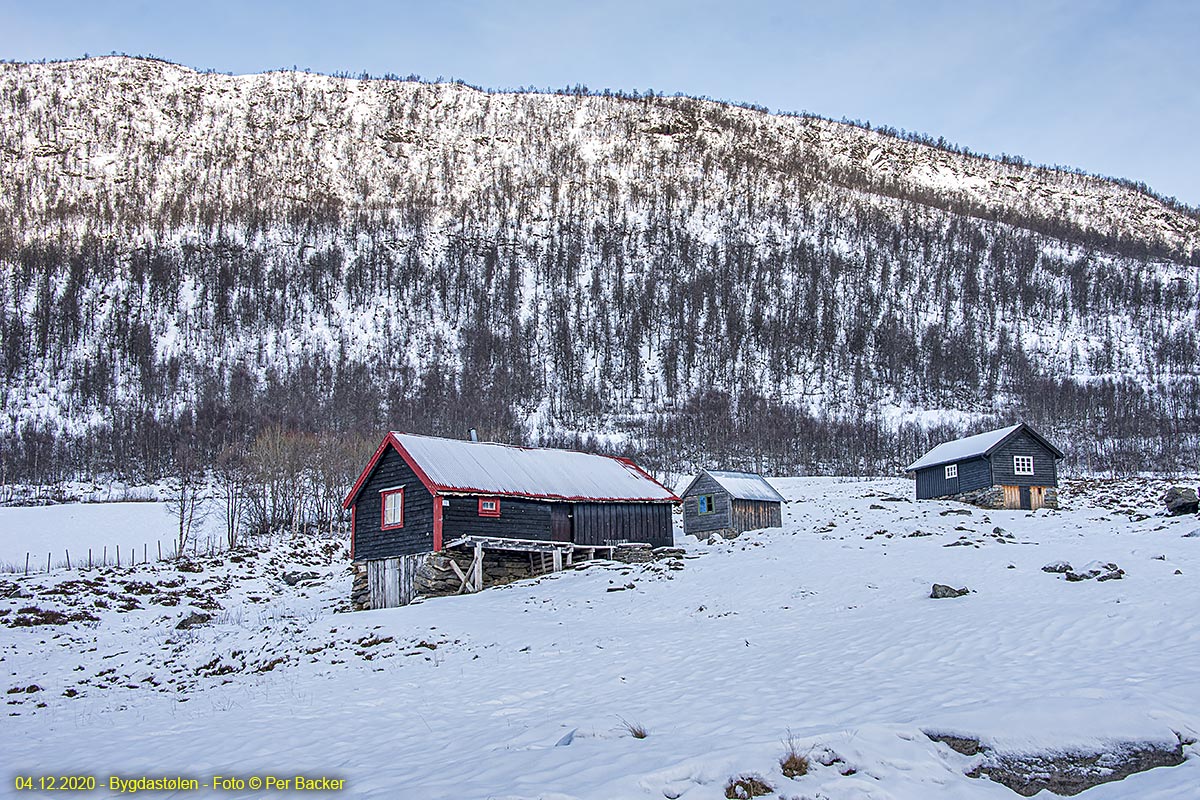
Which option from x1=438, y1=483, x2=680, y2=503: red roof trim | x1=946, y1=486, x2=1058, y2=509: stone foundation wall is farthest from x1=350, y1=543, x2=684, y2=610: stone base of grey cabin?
x1=946, y1=486, x2=1058, y2=509: stone foundation wall

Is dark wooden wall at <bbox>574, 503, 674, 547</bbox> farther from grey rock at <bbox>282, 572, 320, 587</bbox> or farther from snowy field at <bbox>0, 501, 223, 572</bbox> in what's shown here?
snowy field at <bbox>0, 501, 223, 572</bbox>

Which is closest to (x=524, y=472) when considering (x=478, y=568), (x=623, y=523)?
(x=623, y=523)

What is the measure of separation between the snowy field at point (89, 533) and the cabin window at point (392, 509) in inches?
961

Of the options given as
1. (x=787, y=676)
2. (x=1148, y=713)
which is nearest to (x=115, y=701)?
(x=787, y=676)

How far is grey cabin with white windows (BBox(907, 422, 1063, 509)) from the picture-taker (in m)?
51.5

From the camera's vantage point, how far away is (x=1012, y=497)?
5156 centimetres

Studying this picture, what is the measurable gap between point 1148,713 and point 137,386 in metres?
140

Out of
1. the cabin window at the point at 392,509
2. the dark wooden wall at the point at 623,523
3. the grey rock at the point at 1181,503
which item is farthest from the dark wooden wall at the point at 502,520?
the grey rock at the point at 1181,503

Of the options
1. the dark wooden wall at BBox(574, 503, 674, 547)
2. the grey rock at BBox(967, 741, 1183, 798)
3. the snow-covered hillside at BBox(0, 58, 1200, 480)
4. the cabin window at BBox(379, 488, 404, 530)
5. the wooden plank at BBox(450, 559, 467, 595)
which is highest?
the snow-covered hillside at BBox(0, 58, 1200, 480)

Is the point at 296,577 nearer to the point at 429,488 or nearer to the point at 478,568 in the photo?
the point at 478,568

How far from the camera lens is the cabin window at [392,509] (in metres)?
33.6

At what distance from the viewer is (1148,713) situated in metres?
9.77

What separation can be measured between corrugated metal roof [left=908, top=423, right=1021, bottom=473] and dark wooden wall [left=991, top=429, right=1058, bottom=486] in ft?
2.12

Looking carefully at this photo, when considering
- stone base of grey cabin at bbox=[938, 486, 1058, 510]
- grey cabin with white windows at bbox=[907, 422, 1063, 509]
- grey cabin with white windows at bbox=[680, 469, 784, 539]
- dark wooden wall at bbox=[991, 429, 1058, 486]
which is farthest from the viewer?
dark wooden wall at bbox=[991, 429, 1058, 486]
